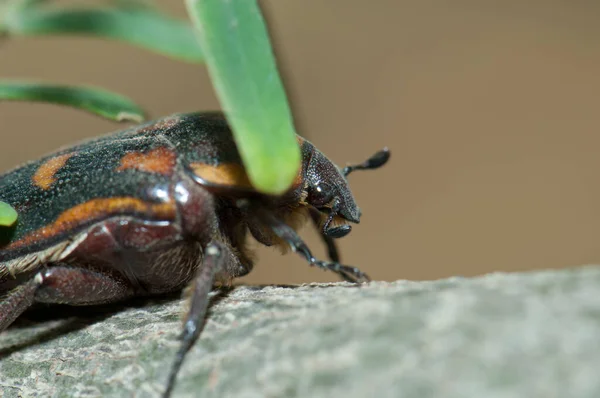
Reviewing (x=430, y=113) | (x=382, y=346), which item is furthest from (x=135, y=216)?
(x=430, y=113)

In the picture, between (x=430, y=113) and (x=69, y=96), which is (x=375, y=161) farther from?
(x=430, y=113)

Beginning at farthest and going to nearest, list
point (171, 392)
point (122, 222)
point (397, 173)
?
point (397, 173)
point (122, 222)
point (171, 392)

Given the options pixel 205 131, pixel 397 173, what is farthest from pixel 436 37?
pixel 205 131

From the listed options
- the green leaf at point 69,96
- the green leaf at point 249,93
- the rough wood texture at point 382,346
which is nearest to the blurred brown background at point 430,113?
the green leaf at point 69,96

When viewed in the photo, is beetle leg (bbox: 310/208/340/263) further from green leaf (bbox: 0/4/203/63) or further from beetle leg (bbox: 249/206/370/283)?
green leaf (bbox: 0/4/203/63)

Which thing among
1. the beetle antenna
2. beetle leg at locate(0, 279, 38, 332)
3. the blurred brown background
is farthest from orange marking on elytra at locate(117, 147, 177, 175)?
the blurred brown background

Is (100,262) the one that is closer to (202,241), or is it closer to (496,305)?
(202,241)
